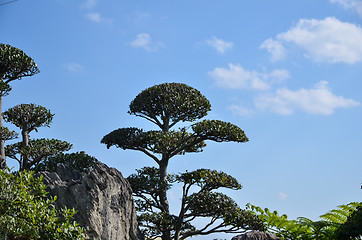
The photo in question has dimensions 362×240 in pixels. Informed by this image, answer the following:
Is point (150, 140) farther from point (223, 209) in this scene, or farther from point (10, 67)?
point (10, 67)

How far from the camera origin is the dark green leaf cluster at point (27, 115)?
1723 cm

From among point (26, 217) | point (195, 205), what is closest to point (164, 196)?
point (195, 205)

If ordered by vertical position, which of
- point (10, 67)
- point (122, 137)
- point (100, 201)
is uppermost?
point (10, 67)

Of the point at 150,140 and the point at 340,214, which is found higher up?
the point at 150,140

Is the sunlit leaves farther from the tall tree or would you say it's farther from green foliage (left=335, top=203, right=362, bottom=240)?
green foliage (left=335, top=203, right=362, bottom=240)

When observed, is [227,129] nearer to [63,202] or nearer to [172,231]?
[172,231]

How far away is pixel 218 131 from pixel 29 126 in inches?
306

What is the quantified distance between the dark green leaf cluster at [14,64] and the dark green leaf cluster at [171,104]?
4.52 m

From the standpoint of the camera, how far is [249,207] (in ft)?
43.7

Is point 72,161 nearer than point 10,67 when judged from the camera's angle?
Yes

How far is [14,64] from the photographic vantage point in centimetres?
1689

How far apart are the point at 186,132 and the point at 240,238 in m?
5.41

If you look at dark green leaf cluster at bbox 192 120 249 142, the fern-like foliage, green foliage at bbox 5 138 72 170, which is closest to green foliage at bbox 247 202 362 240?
the fern-like foliage

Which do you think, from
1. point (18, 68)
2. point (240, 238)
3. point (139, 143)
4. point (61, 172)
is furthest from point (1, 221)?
point (18, 68)
